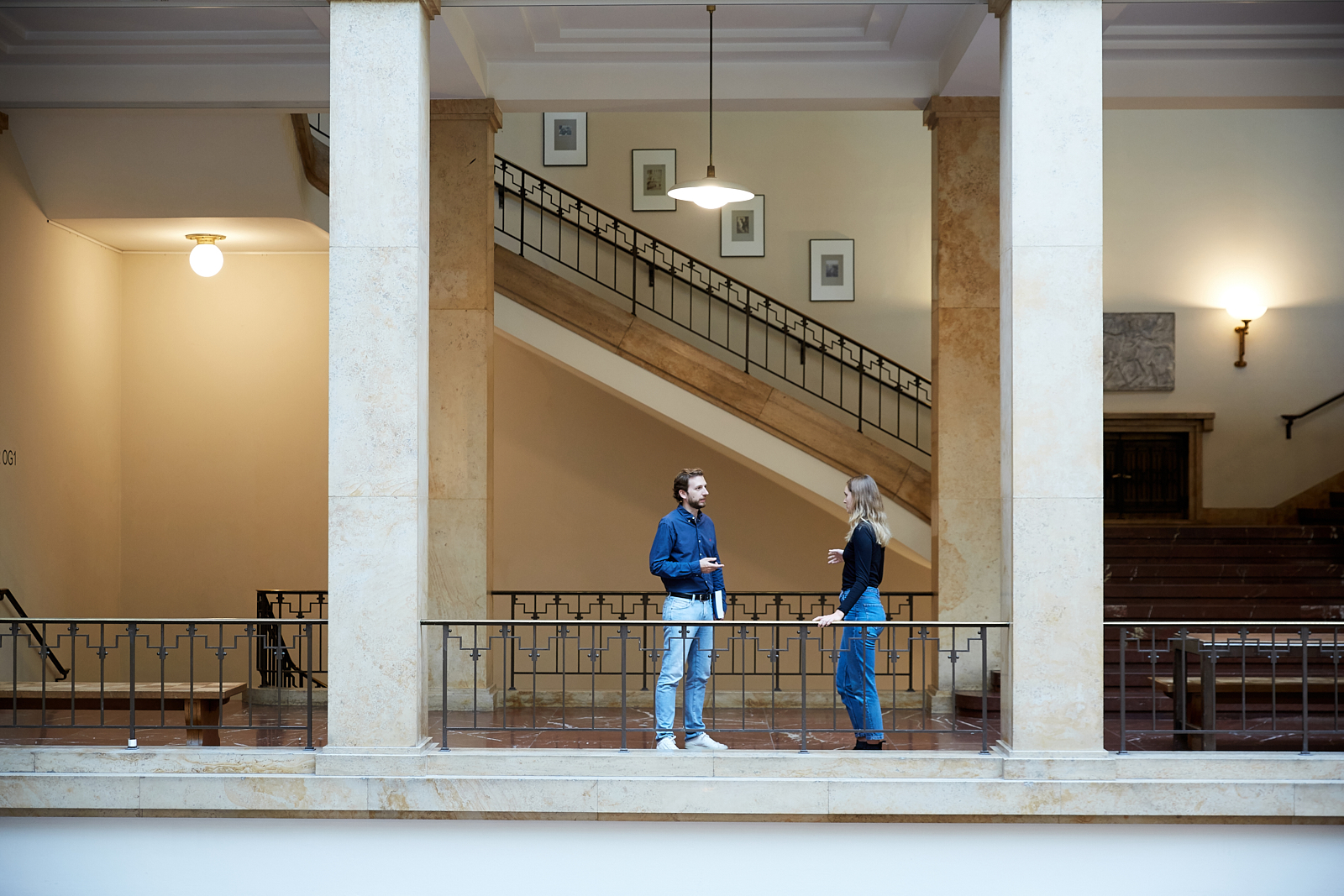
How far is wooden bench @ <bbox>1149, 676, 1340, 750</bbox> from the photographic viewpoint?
225 inches

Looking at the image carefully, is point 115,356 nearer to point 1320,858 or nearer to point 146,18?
point 146,18

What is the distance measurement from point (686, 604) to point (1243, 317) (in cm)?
814

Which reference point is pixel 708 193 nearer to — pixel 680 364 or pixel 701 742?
pixel 680 364

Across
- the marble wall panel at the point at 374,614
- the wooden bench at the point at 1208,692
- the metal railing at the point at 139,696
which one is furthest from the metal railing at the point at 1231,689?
the metal railing at the point at 139,696

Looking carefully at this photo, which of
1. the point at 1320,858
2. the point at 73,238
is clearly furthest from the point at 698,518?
the point at 73,238

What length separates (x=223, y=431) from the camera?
1106 centimetres

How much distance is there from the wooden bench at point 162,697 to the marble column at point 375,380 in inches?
34.7

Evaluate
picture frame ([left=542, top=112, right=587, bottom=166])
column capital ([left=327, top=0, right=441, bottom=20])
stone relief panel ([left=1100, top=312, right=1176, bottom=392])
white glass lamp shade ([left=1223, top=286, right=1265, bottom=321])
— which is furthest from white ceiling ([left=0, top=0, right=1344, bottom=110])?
white glass lamp shade ([left=1223, top=286, right=1265, bottom=321])

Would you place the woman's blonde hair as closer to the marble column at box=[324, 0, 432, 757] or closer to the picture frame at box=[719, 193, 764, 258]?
the marble column at box=[324, 0, 432, 757]

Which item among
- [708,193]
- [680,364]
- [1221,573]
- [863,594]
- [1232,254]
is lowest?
[1221,573]

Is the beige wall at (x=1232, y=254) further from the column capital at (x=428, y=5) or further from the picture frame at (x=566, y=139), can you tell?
the column capital at (x=428, y=5)

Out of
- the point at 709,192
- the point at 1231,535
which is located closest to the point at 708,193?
the point at 709,192

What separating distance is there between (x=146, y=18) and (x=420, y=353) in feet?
11.7

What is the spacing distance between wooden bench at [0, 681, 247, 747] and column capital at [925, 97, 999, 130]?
18.8ft
